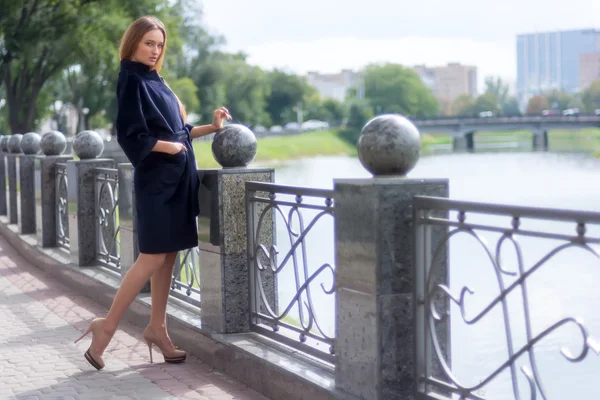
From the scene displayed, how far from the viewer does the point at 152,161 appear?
4.75 meters

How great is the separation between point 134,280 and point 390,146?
1.86 meters

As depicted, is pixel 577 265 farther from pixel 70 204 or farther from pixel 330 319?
pixel 70 204

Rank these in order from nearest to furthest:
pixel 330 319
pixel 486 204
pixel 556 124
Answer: pixel 486 204, pixel 330 319, pixel 556 124

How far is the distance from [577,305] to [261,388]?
33.8 ft

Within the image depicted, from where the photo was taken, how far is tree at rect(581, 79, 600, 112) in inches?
5054

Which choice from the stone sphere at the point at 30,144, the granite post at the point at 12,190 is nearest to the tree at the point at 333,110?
the granite post at the point at 12,190

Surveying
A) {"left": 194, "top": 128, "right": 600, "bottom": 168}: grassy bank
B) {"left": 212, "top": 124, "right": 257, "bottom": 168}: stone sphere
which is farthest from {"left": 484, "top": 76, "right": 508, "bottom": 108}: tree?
{"left": 212, "top": 124, "right": 257, "bottom": 168}: stone sphere

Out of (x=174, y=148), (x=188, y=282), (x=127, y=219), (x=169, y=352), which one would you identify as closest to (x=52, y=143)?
(x=127, y=219)

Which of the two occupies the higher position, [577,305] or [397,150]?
[397,150]

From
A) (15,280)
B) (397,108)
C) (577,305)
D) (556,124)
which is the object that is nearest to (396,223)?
(15,280)

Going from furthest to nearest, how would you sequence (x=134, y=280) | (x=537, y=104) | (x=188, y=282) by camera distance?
(x=537, y=104)
(x=188, y=282)
(x=134, y=280)

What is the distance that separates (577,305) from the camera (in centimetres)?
1389

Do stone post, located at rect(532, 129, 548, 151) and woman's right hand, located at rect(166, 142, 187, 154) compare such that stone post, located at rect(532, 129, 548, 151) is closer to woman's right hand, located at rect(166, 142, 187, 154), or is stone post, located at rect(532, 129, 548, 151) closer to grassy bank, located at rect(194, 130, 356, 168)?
grassy bank, located at rect(194, 130, 356, 168)

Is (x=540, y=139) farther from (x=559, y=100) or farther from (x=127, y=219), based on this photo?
(x=127, y=219)
